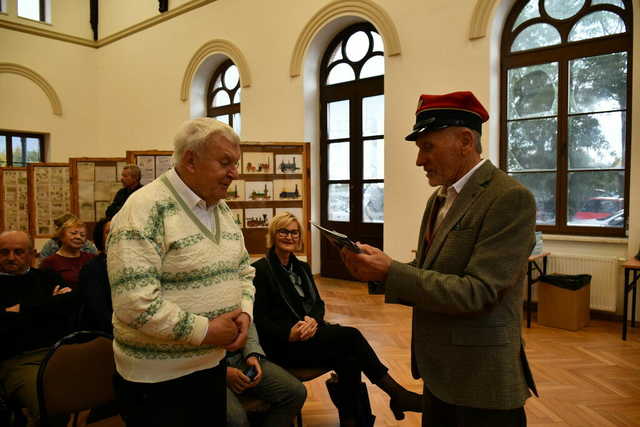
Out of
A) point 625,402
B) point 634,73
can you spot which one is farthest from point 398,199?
point 625,402

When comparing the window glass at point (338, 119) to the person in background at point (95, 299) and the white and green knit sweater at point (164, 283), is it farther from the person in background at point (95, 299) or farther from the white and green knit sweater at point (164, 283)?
the white and green knit sweater at point (164, 283)

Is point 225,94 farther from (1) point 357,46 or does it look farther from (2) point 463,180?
(2) point 463,180

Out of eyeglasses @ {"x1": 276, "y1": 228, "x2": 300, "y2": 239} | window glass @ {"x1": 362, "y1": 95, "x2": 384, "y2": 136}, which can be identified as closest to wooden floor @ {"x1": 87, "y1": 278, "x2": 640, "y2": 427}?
eyeglasses @ {"x1": 276, "y1": 228, "x2": 300, "y2": 239}

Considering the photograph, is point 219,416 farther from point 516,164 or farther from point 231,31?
point 231,31

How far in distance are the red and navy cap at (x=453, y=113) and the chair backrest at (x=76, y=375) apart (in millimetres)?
1659

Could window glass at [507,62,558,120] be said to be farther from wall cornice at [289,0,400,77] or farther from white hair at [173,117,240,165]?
white hair at [173,117,240,165]

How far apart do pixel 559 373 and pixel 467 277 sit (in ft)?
9.53

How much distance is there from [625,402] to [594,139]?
3063 millimetres

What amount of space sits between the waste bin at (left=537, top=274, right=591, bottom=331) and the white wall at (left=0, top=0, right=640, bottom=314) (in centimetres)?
54

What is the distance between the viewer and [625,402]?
3.15m

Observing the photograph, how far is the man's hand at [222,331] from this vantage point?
1.47 metres

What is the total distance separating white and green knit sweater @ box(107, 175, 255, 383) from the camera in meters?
1.37

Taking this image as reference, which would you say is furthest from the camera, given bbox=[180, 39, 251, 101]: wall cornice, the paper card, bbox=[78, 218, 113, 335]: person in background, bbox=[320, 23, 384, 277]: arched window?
bbox=[180, 39, 251, 101]: wall cornice

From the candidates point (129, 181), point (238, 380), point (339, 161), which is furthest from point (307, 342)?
point (339, 161)
